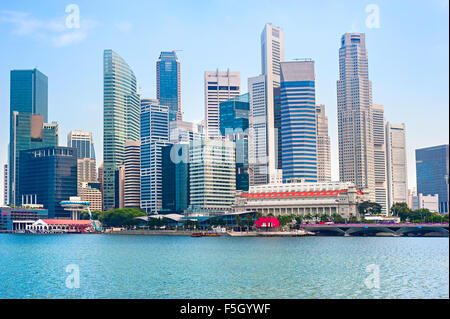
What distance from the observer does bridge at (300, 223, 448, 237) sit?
158 meters

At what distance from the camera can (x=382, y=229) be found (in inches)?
6481

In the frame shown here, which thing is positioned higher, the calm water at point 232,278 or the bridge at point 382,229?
the calm water at point 232,278

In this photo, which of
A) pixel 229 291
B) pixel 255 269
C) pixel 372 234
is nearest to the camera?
pixel 229 291

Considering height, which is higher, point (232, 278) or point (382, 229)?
point (232, 278)

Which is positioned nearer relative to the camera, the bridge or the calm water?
the calm water

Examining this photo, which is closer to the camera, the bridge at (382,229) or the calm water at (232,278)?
the calm water at (232,278)

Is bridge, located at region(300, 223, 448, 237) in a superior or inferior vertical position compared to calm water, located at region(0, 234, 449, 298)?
inferior

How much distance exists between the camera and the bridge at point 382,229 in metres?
158

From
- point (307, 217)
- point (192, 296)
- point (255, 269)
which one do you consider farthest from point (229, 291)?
point (307, 217)

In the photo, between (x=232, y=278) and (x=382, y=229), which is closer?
(x=232, y=278)

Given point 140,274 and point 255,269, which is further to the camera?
point 255,269
